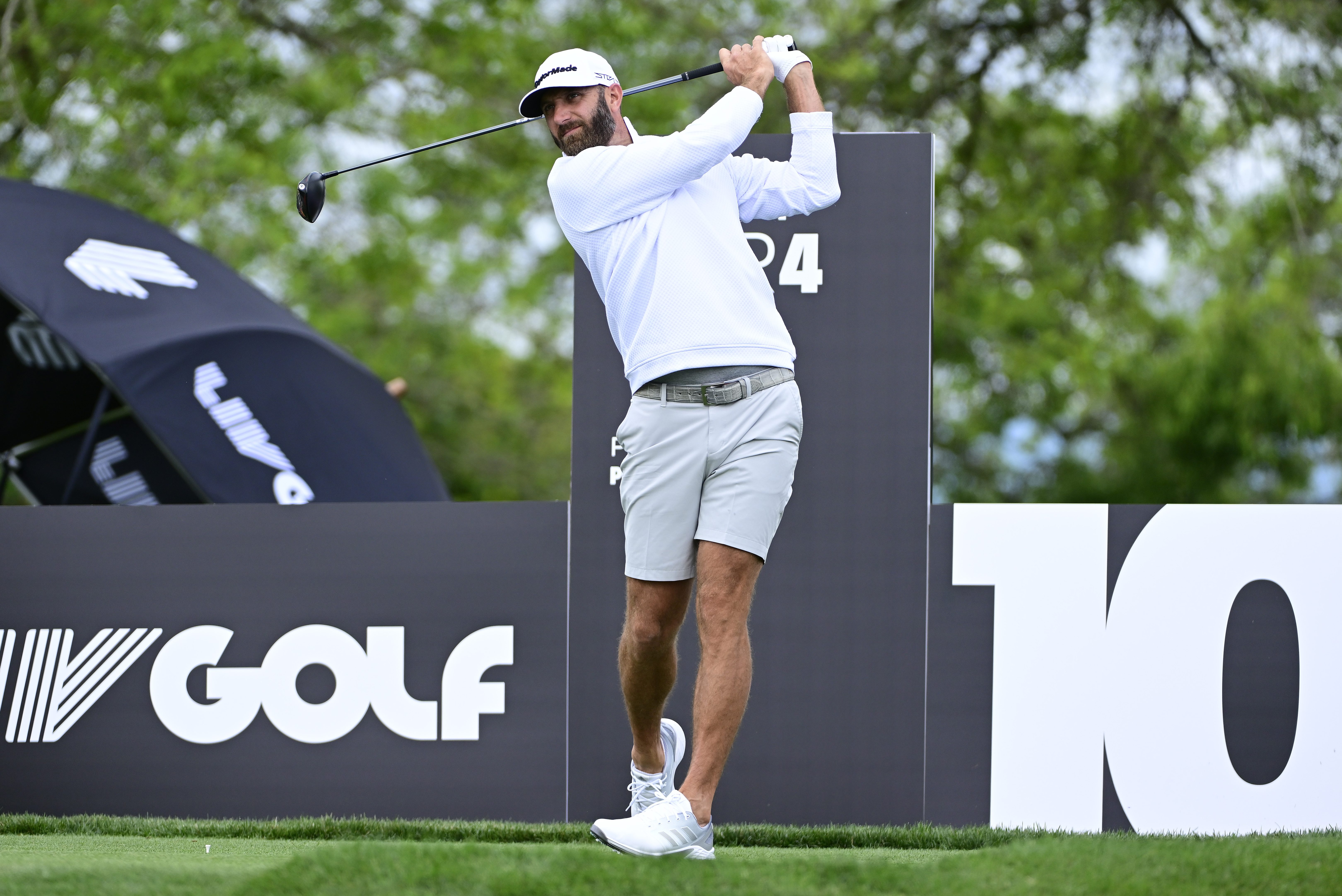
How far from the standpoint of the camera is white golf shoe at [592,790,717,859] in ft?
10.3

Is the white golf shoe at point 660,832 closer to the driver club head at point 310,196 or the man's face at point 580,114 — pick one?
the man's face at point 580,114

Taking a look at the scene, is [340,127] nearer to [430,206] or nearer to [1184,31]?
[430,206]

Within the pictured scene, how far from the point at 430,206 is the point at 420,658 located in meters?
12.0

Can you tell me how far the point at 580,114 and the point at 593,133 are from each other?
5 centimetres

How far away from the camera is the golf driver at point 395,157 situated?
3.75 m

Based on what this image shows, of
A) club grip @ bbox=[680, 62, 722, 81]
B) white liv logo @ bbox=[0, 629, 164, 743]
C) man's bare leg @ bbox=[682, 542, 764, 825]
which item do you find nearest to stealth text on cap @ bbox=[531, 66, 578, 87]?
club grip @ bbox=[680, 62, 722, 81]

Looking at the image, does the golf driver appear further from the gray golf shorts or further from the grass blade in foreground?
the grass blade in foreground

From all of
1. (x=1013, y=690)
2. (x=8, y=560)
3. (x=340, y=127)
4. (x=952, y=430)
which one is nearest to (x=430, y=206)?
(x=340, y=127)

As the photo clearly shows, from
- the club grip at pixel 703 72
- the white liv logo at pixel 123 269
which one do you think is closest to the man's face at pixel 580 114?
the club grip at pixel 703 72

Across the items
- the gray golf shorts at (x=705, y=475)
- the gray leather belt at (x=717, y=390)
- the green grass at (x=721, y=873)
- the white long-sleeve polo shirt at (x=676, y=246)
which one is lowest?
the green grass at (x=721, y=873)

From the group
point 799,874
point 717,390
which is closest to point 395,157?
point 717,390

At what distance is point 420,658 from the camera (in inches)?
185

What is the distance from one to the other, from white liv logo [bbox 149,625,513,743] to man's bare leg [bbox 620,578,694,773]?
1123 millimetres

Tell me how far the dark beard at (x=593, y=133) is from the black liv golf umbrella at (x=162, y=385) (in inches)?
112
